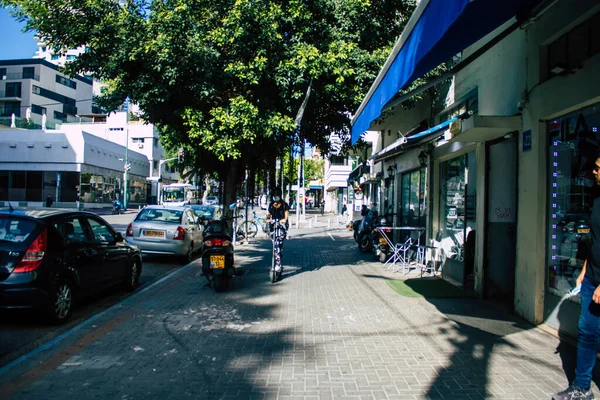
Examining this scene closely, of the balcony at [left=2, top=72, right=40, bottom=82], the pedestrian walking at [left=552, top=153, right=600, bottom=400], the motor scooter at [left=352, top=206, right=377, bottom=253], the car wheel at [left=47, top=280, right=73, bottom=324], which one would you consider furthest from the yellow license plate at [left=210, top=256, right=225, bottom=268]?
the balcony at [left=2, top=72, right=40, bottom=82]

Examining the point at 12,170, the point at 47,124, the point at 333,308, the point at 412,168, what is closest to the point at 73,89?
the point at 47,124

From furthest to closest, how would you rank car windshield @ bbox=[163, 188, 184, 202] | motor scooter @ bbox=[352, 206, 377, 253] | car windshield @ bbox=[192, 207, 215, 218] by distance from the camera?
car windshield @ bbox=[163, 188, 184, 202] < car windshield @ bbox=[192, 207, 215, 218] < motor scooter @ bbox=[352, 206, 377, 253]

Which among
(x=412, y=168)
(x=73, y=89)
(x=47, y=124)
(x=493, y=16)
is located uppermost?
(x=73, y=89)

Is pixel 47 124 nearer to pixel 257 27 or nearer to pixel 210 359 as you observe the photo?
pixel 257 27

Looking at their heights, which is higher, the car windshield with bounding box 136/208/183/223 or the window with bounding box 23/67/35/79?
the window with bounding box 23/67/35/79

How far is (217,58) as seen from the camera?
8453 millimetres

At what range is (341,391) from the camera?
12.7 ft

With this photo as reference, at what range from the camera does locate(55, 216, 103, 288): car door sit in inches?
244

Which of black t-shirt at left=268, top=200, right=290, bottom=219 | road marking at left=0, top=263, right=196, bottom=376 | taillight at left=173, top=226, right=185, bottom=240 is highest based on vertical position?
black t-shirt at left=268, top=200, right=290, bottom=219

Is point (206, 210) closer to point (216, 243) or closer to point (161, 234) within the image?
point (161, 234)

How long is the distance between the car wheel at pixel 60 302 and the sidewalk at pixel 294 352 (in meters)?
0.40

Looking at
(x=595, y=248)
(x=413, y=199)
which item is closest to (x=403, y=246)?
(x=413, y=199)

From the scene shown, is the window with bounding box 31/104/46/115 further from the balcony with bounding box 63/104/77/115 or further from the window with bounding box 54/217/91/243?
the window with bounding box 54/217/91/243

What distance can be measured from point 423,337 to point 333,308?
177 centimetres
